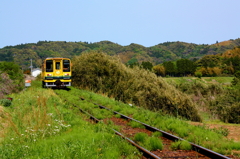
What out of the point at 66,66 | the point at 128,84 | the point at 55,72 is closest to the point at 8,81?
the point at 55,72

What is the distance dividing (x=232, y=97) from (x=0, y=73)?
18933 mm

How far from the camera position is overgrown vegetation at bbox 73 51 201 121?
17.1 metres

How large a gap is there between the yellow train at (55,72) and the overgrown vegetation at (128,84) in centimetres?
241

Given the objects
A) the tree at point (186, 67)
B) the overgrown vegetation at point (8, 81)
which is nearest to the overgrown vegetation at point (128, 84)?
the overgrown vegetation at point (8, 81)

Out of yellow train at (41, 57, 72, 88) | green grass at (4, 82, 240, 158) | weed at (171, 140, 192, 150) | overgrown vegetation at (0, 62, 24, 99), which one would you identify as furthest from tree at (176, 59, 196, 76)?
weed at (171, 140, 192, 150)

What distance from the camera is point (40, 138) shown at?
24.9ft

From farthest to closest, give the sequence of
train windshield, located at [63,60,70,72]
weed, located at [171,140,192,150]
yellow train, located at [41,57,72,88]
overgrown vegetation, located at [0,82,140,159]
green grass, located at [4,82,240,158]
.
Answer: train windshield, located at [63,60,70,72] < yellow train, located at [41,57,72,88] < weed, located at [171,140,192,150] < green grass, located at [4,82,240,158] < overgrown vegetation, located at [0,82,140,159]

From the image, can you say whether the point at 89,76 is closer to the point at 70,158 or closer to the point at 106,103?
the point at 106,103

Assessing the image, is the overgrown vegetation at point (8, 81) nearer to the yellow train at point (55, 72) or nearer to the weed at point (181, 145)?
the yellow train at point (55, 72)

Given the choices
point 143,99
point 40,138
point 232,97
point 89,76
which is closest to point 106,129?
point 40,138

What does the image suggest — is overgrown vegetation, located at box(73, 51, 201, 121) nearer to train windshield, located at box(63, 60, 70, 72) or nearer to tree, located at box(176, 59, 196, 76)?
train windshield, located at box(63, 60, 70, 72)

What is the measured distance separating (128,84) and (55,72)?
826 centimetres

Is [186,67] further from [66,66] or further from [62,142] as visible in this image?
[62,142]

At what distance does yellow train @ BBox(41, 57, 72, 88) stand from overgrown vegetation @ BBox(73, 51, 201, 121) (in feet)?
7.90
